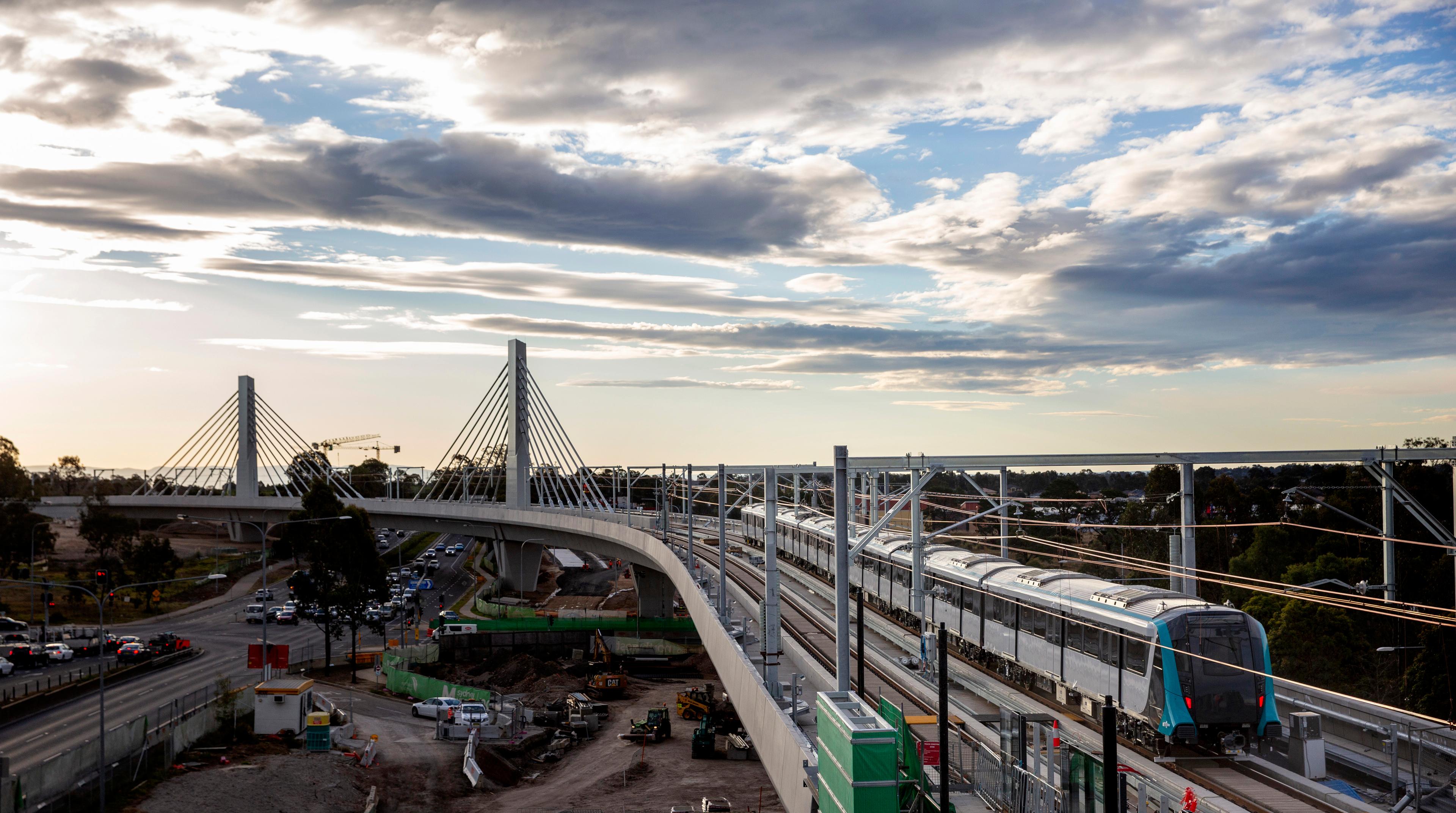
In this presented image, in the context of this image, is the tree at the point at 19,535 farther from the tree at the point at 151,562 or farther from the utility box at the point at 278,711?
the utility box at the point at 278,711

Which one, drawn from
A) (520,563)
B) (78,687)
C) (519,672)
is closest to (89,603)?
(520,563)

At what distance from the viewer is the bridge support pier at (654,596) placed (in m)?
80.7

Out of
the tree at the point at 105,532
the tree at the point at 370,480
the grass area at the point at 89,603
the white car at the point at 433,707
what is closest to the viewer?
the white car at the point at 433,707

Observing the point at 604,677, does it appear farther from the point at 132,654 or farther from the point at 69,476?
the point at 69,476

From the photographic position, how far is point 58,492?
178 m

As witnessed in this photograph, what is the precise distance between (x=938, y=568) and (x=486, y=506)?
202 ft

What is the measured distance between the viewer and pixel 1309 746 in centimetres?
2292

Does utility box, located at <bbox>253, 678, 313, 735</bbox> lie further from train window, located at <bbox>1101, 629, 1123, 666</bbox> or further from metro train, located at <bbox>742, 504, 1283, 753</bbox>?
train window, located at <bbox>1101, 629, 1123, 666</bbox>

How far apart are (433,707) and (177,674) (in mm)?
15808

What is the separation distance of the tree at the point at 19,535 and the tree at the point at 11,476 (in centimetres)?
731

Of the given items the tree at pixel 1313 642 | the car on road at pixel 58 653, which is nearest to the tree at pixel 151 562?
the car on road at pixel 58 653

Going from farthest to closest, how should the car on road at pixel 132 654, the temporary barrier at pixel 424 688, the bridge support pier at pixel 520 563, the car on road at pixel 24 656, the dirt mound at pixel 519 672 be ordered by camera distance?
the bridge support pier at pixel 520 563 < the dirt mound at pixel 519 672 < the car on road at pixel 132 654 < the car on road at pixel 24 656 < the temporary barrier at pixel 424 688

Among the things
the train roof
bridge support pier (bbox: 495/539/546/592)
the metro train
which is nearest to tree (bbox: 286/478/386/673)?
bridge support pier (bbox: 495/539/546/592)

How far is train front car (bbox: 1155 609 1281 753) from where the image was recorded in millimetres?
23052
